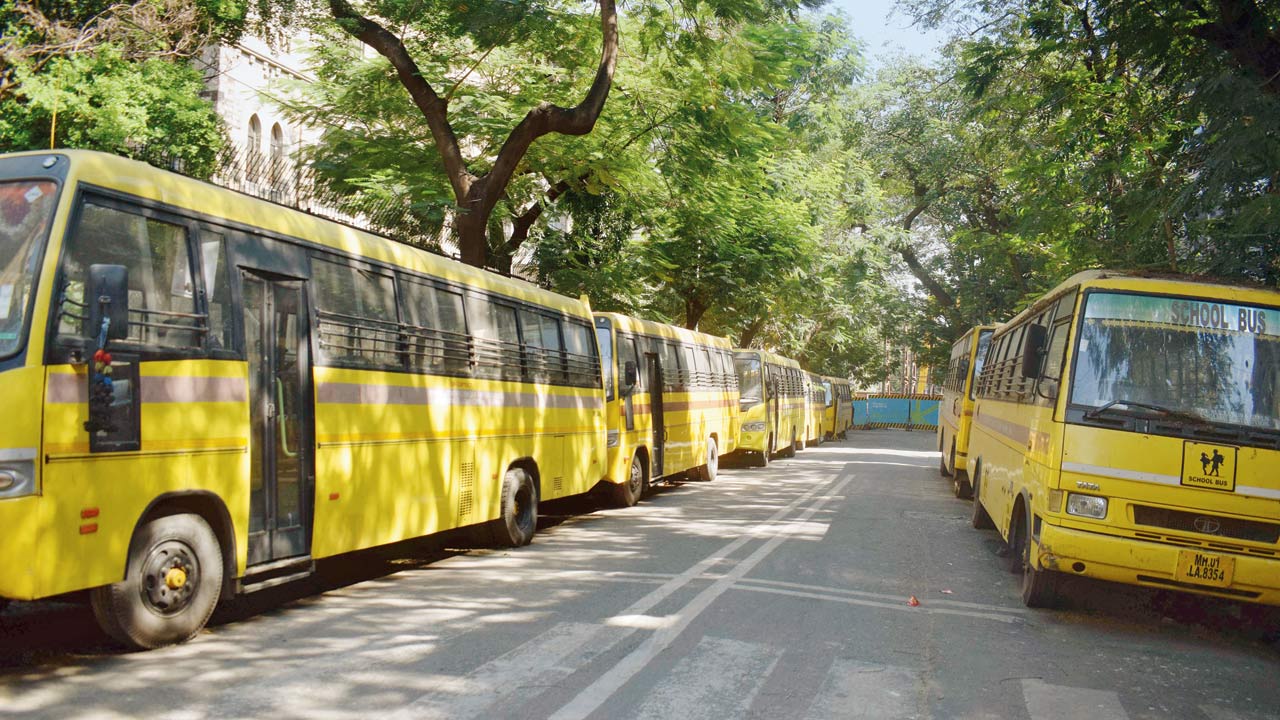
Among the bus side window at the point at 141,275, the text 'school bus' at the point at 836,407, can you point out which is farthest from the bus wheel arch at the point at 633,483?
the text 'school bus' at the point at 836,407

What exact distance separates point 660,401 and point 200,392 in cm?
1205

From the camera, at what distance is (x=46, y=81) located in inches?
630

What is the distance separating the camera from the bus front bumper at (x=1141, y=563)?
7.80 meters

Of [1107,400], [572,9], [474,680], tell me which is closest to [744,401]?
[572,9]

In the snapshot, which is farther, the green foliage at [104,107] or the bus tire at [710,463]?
the bus tire at [710,463]

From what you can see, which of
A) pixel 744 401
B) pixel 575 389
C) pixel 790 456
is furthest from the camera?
pixel 790 456

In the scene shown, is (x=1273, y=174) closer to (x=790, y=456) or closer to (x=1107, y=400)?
(x=1107, y=400)

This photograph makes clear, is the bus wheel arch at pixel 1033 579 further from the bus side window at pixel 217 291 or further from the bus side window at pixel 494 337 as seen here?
the bus side window at pixel 217 291

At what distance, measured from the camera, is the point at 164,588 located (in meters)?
6.54

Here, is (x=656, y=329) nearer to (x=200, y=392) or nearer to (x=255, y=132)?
(x=200, y=392)

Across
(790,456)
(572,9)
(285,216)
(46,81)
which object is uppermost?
(572,9)

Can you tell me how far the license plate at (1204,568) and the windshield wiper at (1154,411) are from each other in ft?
3.30

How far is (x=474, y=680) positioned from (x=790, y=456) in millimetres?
27121

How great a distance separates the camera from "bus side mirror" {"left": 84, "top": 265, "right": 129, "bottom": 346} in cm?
564
